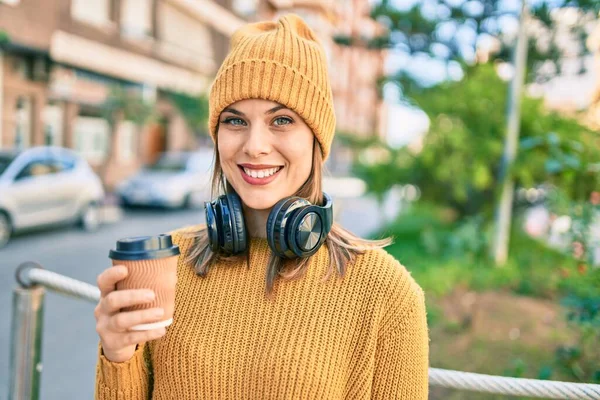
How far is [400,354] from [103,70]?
17547mm

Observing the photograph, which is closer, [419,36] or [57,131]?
[419,36]

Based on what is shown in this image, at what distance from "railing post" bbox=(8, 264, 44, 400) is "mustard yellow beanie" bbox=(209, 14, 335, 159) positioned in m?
1.22

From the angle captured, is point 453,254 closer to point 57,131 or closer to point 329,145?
point 329,145

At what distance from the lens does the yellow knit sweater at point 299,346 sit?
1272mm

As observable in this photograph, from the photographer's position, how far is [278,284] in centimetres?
139

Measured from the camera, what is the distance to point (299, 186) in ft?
4.84

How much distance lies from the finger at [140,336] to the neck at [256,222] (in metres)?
0.55

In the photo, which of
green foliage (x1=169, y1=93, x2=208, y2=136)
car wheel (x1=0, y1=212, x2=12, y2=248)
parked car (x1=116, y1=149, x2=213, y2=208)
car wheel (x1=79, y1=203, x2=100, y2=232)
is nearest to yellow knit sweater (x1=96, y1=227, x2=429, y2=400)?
car wheel (x1=0, y1=212, x2=12, y2=248)

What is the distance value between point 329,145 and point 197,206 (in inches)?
542

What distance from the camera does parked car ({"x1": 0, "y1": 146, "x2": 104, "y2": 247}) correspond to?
26.7 ft

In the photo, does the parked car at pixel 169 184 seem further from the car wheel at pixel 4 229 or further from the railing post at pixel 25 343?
the railing post at pixel 25 343

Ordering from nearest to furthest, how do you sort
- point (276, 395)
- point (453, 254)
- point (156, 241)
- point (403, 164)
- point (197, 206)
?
point (156, 241), point (276, 395), point (453, 254), point (403, 164), point (197, 206)

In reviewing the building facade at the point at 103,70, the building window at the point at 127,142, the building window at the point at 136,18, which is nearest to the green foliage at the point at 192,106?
the building facade at the point at 103,70

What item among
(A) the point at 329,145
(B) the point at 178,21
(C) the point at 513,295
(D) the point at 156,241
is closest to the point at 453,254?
(C) the point at 513,295
